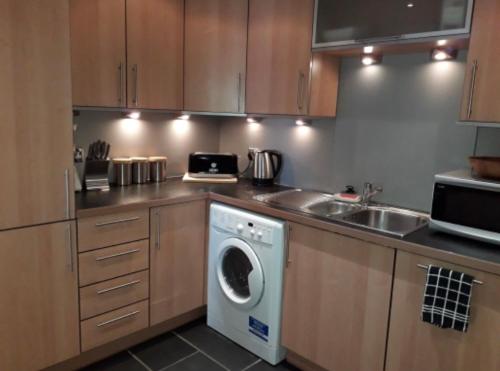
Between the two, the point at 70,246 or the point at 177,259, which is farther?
the point at 177,259

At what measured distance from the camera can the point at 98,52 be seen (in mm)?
2264

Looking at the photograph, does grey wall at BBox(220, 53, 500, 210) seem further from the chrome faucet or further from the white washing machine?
the white washing machine

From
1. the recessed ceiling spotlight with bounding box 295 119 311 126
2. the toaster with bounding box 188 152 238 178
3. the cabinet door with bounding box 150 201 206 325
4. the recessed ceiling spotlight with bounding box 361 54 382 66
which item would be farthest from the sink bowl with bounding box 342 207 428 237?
the toaster with bounding box 188 152 238 178

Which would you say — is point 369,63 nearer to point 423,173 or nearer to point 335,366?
point 423,173

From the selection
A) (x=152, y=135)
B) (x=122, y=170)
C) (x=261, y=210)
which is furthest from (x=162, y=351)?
(x=152, y=135)

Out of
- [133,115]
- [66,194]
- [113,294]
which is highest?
[133,115]

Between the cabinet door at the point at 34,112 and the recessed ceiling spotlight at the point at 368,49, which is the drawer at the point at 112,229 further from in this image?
the recessed ceiling spotlight at the point at 368,49

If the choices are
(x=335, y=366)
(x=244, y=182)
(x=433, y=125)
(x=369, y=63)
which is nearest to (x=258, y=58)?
(x=369, y=63)

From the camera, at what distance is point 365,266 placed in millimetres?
1912

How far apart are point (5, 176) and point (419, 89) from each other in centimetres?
213

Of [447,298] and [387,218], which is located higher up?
→ [387,218]

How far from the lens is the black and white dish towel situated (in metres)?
1.59

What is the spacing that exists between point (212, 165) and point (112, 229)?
1.03 meters

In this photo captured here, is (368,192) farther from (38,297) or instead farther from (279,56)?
(38,297)
